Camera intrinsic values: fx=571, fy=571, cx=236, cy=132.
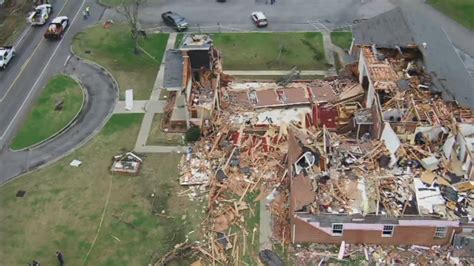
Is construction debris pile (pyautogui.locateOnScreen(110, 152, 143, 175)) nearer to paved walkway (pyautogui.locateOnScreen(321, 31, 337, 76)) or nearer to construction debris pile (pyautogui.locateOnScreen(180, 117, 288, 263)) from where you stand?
construction debris pile (pyautogui.locateOnScreen(180, 117, 288, 263))

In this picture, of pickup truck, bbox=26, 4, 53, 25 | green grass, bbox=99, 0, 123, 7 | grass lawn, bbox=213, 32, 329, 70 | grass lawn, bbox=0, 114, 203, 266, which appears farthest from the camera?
green grass, bbox=99, 0, 123, 7

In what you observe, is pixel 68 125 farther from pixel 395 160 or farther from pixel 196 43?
pixel 395 160

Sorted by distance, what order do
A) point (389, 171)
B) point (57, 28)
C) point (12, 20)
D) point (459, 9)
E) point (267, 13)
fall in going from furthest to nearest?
point (12, 20) → point (267, 13) → point (459, 9) → point (57, 28) → point (389, 171)

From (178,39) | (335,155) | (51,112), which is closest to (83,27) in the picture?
(178,39)

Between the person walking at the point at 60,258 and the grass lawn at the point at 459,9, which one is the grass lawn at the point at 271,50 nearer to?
the grass lawn at the point at 459,9

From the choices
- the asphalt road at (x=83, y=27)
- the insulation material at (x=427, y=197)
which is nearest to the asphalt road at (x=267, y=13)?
the asphalt road at (x=83, y=27)

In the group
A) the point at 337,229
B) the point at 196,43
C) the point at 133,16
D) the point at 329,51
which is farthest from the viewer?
the point at 133,16

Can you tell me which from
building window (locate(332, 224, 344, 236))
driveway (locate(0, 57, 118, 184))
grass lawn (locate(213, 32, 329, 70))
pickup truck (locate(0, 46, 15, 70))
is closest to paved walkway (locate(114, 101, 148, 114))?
driveway (locate(0, 57, 118, 184))
